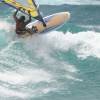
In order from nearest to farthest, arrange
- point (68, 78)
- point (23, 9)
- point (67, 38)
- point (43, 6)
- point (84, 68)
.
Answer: point (68, 78)
point (84, 68)
point (23, 9)
point (67, 38)
point (43, 6)

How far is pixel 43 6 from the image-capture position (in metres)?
35.9

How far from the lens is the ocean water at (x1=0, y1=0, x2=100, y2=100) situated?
18.7 meters

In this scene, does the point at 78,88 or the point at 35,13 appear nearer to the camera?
the point at 78,88

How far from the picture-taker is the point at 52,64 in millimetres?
21953

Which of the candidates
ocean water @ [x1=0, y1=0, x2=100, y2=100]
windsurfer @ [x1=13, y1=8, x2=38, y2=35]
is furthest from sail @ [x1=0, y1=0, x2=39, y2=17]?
ocean water @ [x1=0, y1=0, x2=100, y2=100]

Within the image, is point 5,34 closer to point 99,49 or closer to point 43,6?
point 99,49

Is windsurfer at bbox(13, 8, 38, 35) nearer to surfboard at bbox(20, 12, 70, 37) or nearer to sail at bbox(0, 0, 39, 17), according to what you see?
surfboard at bbox(20, 12, 70, 37)

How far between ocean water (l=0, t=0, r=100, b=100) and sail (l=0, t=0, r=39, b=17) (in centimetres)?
135

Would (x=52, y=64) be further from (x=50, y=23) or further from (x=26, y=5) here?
(x=26, y=5)

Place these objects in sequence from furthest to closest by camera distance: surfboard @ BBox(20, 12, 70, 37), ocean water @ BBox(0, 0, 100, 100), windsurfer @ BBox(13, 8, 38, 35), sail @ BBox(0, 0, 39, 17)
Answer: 1. surfboard @ BBox(20, 12, 70, 37)
2. sail @ BBox(0, 0, 39, 17)
3. windsurfer @ BBox(13, 8, 38, 35)
4. ocean water @ BBox(0, 0, 100, 100)

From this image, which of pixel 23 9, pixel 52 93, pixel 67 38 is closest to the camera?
pixel 52 93

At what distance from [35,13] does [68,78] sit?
493cm

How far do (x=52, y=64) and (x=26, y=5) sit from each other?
375cm

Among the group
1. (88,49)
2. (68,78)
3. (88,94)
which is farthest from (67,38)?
(88,94)
